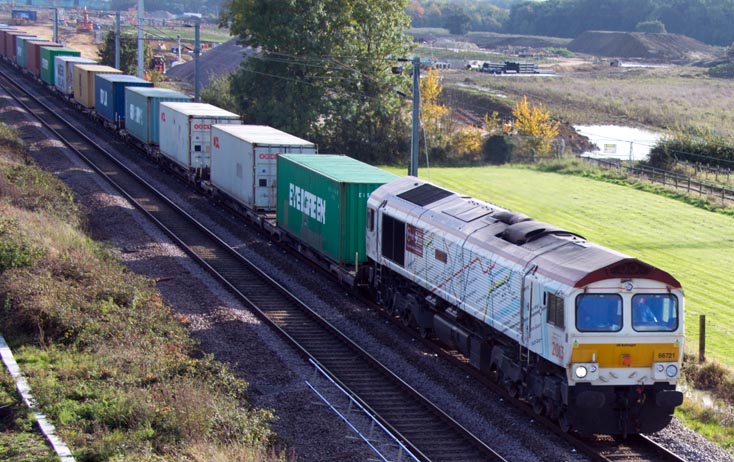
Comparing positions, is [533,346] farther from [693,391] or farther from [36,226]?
[36,226]

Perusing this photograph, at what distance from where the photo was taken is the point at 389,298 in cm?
2570

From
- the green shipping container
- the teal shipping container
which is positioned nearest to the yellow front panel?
the green shipping container

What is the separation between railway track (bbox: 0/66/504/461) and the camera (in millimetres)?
17688

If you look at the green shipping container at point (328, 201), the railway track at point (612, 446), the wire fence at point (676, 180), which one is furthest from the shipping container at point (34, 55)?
the railway track at point (612, 446)

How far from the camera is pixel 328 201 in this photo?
27859 millimetres

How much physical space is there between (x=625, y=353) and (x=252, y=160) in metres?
19.4

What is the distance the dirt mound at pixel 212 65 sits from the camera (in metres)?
106

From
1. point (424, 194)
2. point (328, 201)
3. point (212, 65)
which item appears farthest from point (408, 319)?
point (212, 65)

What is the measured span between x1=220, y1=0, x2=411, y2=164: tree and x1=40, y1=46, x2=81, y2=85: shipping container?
19.9 metres

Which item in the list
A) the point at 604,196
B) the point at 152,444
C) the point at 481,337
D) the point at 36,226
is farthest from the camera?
the point at 604,196

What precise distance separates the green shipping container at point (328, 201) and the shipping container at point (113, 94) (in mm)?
26971

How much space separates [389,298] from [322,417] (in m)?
7.71

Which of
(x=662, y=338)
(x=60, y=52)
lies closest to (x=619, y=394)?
(x=662, y=338)

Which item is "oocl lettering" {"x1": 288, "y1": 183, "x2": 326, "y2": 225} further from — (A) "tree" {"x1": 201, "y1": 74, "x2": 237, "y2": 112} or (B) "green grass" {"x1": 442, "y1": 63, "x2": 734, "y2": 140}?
(B) "green grass" {"x1": 442, "y1": 63, "x2": 734, "y2": 140}
